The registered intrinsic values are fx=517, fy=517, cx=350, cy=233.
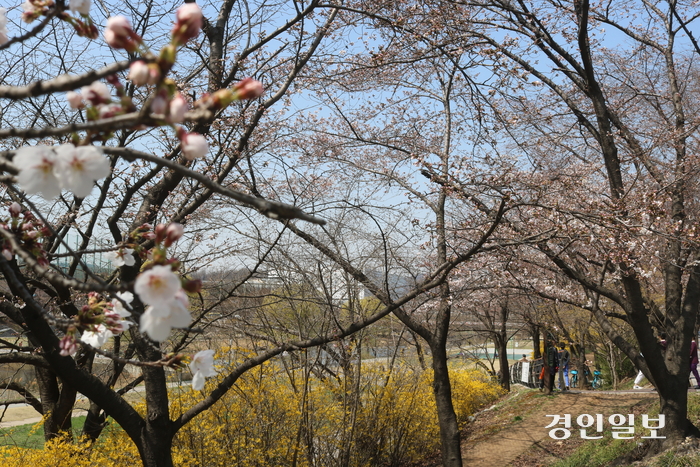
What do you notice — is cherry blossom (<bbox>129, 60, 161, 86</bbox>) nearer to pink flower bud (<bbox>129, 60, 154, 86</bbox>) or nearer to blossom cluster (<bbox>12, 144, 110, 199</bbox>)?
pink flower bud (<bbox>129, 60, 154, 86</bbox>)

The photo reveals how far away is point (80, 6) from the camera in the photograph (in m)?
1.17

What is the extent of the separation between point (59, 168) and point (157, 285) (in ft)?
0.92

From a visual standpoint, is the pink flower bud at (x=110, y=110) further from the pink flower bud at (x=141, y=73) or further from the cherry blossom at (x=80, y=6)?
the cherry blossom at (x=80, y=6)

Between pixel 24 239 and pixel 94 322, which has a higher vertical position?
pixel 24 239

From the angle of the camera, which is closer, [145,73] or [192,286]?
[145,73]

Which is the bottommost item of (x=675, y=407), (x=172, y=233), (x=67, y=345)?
(x=675, y=407)

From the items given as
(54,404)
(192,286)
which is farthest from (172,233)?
(54,404)

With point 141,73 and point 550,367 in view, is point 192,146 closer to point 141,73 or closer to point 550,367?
point 141,73

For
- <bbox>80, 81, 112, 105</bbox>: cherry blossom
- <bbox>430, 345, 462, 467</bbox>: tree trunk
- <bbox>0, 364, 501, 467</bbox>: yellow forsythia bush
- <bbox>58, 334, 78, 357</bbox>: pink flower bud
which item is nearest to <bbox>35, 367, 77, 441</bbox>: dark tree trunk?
<bbox>0, 364, 501, 467</bbox>: yellow forsythia bush

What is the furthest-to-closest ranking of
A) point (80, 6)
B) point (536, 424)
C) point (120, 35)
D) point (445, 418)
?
1. point (536, 424)
2. point (445, 418)
3. point (80, 6)
4. point (120, 35)

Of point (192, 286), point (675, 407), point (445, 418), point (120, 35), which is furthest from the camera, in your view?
point (675, 407)

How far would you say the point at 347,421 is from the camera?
575 cm

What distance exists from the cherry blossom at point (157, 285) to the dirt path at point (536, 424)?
27.2 feet

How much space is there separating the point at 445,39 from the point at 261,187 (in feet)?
8.48
